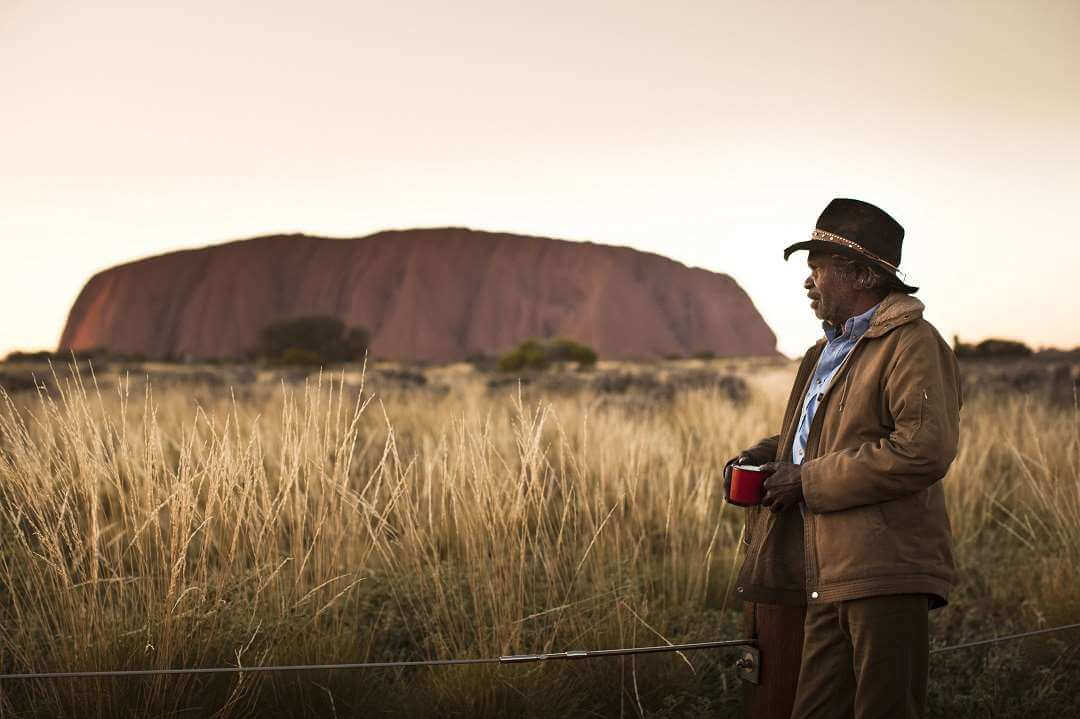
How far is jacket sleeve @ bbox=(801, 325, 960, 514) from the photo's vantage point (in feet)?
7.11

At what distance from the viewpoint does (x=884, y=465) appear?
2.17 m

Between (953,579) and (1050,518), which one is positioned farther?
(1050,518)

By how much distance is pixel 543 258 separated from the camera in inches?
3388

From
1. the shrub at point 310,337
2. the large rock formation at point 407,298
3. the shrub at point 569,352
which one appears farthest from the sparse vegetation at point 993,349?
the large rock formation at point 407,298

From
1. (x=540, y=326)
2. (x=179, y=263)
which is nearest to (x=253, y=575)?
(x=540, y=326)

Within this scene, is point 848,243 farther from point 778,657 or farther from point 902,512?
point 778,657

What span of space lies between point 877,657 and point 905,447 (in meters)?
0.55

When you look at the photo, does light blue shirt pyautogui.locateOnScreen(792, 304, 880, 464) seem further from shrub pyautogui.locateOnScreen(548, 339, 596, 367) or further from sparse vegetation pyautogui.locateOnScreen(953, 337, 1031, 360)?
shrub pyautogui.locateOnScreen(548, 339, 596, 367)

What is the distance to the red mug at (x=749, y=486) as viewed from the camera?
2.47 m

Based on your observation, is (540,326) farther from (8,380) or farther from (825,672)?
(825,672)

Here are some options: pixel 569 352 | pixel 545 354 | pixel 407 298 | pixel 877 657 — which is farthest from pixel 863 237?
pixel 407 298

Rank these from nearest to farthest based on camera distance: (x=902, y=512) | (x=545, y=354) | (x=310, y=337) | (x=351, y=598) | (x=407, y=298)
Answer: (x=902, y=512) → (x=351, y=598) → (x=545, y=354) → (x=310, y=337) → (x=407, y=298)

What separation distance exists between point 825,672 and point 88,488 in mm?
2711

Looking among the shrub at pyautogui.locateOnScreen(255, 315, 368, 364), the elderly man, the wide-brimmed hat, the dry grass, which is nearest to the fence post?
the elderly man
